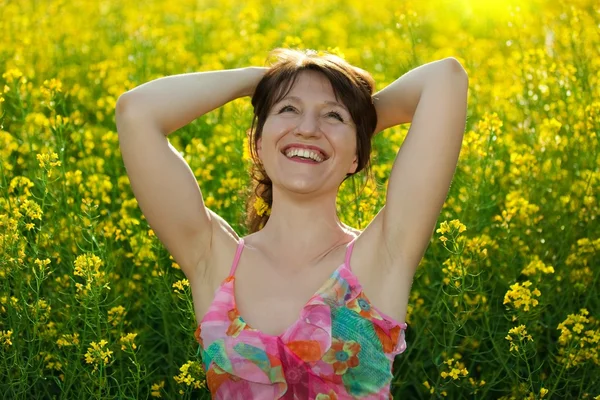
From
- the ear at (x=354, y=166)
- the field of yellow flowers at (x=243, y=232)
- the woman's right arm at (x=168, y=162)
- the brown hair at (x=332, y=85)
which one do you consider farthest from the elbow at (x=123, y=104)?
the ear at (x=354, y=166)

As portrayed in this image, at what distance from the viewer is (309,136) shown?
2625mm

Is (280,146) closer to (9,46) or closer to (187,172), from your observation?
(187,172)

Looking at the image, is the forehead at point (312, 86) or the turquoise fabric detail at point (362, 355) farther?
the forehead at point (312, 86)

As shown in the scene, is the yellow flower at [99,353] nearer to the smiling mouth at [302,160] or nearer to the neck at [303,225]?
the neck at [303,225]

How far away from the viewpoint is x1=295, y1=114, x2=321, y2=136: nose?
2.62 meters

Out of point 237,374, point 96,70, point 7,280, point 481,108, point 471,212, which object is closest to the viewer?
point 237,374

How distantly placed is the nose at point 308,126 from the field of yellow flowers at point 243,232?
0.60m

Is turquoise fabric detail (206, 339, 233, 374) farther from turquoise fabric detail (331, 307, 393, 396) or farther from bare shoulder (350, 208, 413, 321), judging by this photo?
bare shoulder (350, 208, 413, 321)

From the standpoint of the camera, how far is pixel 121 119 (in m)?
2.69

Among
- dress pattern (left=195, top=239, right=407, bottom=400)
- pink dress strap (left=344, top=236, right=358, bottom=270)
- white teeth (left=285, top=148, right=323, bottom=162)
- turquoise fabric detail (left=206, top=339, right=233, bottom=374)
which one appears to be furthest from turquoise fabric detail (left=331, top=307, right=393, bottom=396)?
white teeth (left=285, top=148, right=323, bottom=162)

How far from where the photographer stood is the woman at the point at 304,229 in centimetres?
256

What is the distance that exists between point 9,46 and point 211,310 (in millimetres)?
3295

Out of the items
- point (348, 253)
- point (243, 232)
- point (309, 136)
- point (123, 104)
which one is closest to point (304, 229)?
point (348, 253)

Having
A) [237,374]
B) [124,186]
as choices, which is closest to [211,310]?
[237,374]
